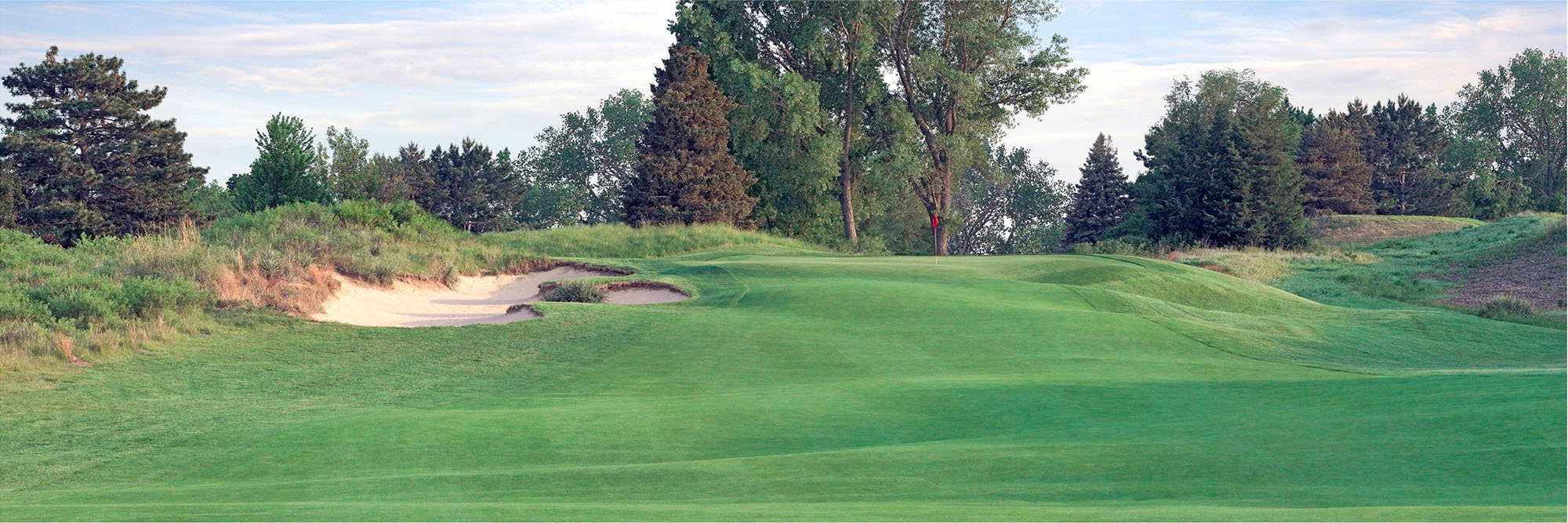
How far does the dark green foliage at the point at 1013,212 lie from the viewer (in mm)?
89000

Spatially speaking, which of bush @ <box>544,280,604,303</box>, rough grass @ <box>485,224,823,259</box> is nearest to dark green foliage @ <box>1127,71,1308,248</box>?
rough grass @ <box>485,224,823,259</box>

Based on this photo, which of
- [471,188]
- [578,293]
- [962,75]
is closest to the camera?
[578,293]

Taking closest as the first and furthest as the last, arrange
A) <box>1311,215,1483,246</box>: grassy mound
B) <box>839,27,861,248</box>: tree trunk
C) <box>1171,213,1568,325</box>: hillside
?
<box>1171,213,1568,325</box>: hillside
<box>839,27,861,248</box>: tree trunk
<box>1311,215,1483,246</box>: grassy mound

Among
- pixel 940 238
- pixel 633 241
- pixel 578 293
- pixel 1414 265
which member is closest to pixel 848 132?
pixel 940 238

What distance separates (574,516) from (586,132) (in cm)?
8296

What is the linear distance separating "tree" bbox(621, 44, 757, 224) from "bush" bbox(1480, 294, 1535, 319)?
3610cm

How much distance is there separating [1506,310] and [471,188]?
7326 centimetres

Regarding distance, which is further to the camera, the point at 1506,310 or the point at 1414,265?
the point at 1414,265

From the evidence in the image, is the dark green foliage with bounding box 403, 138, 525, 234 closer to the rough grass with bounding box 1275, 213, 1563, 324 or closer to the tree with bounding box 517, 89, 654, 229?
the tree with bounding box 517, 89, 654, 229

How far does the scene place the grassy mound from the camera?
6000 centimetres

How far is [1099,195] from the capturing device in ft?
260

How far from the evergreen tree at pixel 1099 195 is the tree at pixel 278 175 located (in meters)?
52.6

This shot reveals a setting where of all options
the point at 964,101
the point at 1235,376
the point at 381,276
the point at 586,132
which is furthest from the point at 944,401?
the point at 586,132

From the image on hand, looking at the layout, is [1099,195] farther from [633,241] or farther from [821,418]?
[821,418]
